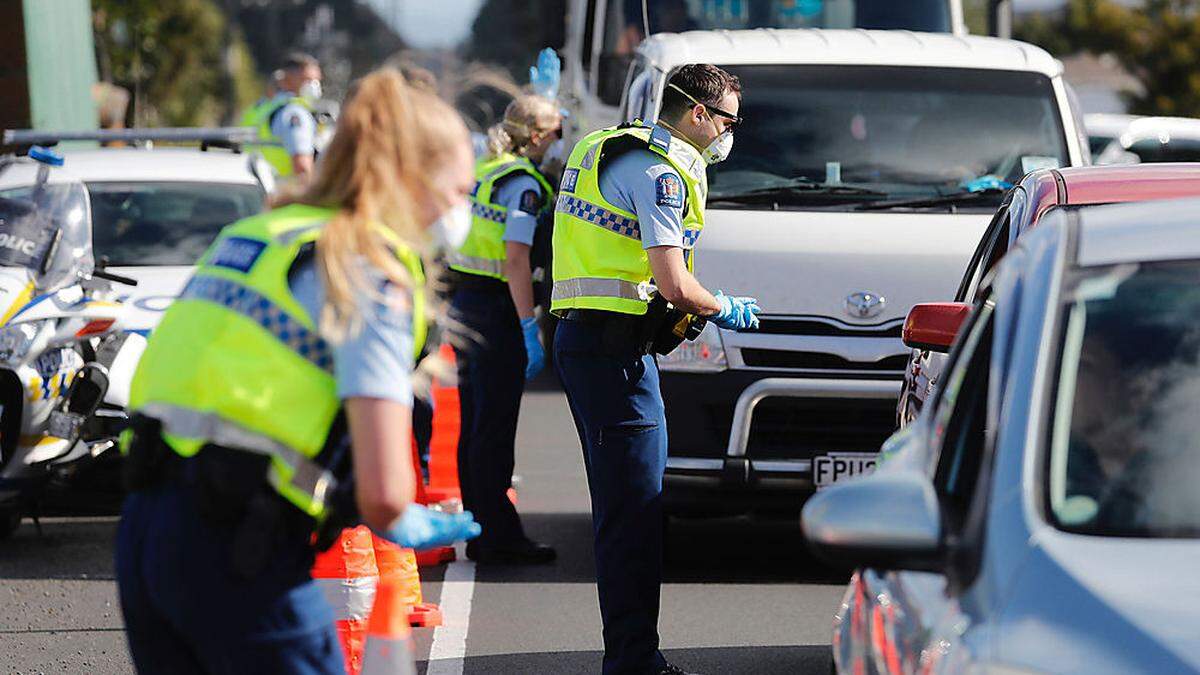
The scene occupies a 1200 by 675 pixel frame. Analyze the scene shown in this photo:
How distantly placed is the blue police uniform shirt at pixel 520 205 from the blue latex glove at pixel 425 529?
4489mm

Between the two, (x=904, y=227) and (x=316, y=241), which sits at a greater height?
(x=316, y=241)

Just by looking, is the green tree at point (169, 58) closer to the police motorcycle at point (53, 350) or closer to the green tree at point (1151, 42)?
the police motorcycle at point (53, 350)

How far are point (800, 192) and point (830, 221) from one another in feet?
0.95

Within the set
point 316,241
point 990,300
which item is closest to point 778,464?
point 990,300

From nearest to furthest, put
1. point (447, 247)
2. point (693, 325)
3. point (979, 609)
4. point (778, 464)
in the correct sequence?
1. point (979, 609)
2. point (447, 247)
3. point (693, 325)
4. point (778, 464)

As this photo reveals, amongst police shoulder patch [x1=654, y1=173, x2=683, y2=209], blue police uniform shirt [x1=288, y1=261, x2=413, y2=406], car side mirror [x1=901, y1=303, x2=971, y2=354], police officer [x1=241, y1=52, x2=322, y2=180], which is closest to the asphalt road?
car side mirror [x1=901, y1=303, x2=971, y2=354]

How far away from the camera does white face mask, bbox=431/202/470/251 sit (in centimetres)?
340

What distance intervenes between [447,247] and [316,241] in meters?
0.35

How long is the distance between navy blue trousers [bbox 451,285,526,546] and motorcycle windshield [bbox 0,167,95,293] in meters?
1.74

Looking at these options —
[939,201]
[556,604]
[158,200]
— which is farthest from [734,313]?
[158,200]

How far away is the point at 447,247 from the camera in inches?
137

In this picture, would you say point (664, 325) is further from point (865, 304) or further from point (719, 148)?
point (865, 304)

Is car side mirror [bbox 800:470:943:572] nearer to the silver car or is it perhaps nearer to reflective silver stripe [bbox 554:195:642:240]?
the silver car

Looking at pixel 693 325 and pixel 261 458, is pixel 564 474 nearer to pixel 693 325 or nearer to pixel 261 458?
pixel 693 325
